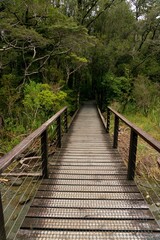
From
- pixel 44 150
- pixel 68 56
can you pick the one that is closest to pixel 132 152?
pixel 44 150

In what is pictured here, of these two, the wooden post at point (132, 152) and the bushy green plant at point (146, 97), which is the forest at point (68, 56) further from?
the wooden post at point (132, 152)

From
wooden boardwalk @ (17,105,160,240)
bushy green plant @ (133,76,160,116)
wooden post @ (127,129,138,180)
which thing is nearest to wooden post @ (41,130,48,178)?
wooden boardwalk @ (17,105,160,240)

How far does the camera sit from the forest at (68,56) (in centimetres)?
811

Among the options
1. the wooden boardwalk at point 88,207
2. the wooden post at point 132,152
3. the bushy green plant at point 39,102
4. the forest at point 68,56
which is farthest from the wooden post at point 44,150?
the bushy green plant at point 39,102

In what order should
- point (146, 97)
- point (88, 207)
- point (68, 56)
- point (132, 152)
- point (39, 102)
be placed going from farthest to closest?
point (146, 97), point (68, 56), point (39, 102), point (132, 152), point (88, 207)

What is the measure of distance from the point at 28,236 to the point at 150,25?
15.4 m

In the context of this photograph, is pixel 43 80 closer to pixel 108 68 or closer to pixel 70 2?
pixel 70 2

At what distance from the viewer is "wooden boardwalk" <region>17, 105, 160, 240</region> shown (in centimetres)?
195

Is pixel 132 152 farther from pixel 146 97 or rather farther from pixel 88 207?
pixel 146 97

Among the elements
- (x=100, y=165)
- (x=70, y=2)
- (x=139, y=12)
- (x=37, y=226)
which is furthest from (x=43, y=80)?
(x=139, y=12)

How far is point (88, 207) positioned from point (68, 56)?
9446 millimetres

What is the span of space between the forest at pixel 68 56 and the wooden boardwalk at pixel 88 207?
4.28 meters

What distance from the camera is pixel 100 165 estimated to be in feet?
12.6

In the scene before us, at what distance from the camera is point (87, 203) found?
2473 mm
